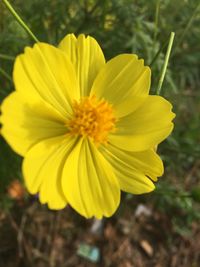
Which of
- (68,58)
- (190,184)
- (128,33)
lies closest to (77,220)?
(190,184)

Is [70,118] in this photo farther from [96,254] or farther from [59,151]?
[96,254]

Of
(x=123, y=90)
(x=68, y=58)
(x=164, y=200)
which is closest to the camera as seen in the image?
(x=68, y=58)

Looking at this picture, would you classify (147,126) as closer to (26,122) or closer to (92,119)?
(92,119)

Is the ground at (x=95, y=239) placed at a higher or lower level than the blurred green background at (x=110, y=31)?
lower

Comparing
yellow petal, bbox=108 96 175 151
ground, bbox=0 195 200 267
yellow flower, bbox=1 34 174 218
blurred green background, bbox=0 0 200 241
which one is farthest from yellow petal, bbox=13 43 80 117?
ground, bbox=0 195 200 267

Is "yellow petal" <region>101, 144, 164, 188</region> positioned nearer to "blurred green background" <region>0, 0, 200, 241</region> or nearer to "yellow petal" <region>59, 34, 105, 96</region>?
"yellow petal" <region>59, 34, 105, 96</region>

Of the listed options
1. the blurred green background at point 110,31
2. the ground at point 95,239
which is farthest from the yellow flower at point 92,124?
the ground at point 95,239

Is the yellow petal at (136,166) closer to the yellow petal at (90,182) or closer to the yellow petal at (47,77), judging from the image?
the yellow petal at (90,182)
